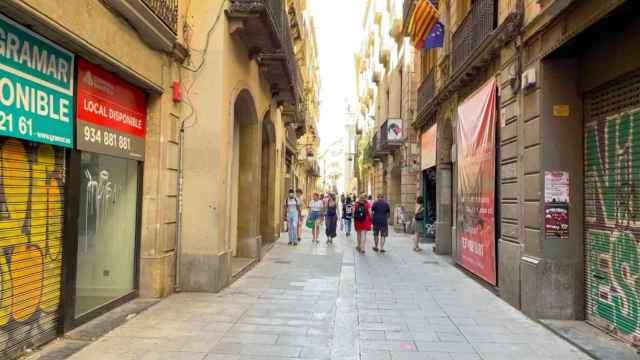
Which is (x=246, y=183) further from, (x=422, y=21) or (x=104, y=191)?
(x=422, y=21)

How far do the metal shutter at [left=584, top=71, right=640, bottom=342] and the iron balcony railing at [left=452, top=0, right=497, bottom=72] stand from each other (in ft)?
11.1

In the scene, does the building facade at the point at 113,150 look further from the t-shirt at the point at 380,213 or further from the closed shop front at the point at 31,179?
the t-shirt at the point at 380,213

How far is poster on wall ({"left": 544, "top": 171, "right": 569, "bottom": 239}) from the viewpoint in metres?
6.99

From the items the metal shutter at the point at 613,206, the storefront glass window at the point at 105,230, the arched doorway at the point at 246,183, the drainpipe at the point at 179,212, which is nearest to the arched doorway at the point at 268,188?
the arched doorway at the point at 246,183

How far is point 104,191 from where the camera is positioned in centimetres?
705

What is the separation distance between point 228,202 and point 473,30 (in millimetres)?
6617

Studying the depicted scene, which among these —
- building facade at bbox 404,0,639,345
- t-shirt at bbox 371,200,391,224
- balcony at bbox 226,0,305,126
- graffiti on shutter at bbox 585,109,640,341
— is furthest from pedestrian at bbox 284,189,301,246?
graffiti on shutter at bbox 585,109,640,341

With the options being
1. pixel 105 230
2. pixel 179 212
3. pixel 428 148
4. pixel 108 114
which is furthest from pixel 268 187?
pixel 108 114

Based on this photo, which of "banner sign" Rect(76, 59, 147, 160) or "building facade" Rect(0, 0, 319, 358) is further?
"banner sign" Rect(76, 59, 147, 160)

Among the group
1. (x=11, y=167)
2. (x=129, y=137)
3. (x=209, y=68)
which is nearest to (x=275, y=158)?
(x=209, y=68)

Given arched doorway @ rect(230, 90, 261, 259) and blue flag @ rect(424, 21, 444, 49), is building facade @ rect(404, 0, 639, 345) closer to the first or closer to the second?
blue flag @ rect(424, 21, 444, 49)

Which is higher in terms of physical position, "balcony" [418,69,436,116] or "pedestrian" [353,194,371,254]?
"balcony" [418,69,436,116]

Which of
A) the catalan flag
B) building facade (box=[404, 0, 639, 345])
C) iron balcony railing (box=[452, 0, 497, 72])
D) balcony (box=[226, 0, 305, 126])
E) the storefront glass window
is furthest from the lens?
the catalan flag

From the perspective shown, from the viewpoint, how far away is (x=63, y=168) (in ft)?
19.1
